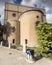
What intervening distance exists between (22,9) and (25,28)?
9.33 meters

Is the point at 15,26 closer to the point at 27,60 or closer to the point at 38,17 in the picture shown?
the point at 38,17

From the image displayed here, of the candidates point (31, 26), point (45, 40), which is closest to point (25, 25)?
point (31, 26)

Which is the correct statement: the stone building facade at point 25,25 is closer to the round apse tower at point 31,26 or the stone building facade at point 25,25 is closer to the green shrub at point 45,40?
the round apse tower at point 31,26

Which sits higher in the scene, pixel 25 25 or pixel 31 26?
pixel 25 25

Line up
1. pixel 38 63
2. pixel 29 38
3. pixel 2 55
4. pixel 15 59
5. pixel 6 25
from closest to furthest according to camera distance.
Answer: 1. pixel 38 63
2. pixel 15 59
3. pixel 2 55
4. pixel 29 38
5. pixel 6 25

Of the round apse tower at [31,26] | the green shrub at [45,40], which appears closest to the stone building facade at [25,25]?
the round apse tower at [31,26]

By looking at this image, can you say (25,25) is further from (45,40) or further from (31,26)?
(45,40)

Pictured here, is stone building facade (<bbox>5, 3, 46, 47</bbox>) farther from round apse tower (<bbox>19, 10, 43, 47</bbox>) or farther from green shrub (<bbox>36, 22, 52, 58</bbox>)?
green shrub (<bbox>36, 22, 52, 58</bbox>)

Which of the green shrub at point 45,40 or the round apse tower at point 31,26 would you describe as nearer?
the green shrub at point 45,40

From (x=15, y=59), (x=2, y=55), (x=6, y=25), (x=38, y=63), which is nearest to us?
(x=38, y=63)

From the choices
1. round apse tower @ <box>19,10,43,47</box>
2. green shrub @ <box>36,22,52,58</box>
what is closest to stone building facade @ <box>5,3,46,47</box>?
round apse tower @ <box>19,10,43,47</box>

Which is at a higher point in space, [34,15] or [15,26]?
[34,15]

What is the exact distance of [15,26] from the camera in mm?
37906

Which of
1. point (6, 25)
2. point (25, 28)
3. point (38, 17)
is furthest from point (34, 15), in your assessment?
point (6, 25)
